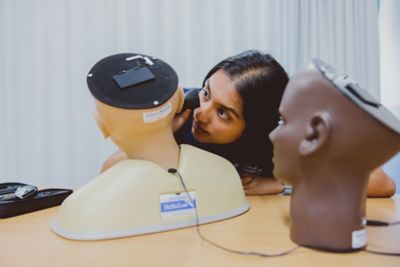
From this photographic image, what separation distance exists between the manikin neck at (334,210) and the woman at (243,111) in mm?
464

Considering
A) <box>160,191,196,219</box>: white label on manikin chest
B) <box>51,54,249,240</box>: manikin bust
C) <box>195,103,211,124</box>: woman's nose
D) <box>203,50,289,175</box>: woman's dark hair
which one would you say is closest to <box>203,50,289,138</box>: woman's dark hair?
<box>203,50,289,175</box>: woman's dark hair

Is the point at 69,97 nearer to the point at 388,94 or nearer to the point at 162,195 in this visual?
the point at 162,195

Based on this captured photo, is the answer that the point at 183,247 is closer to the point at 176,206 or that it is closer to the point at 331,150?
the point at 176,206

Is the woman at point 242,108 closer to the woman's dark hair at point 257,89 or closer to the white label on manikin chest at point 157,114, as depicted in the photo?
the woman's dark hair at point 257,89

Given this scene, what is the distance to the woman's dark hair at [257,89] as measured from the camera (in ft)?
3.30

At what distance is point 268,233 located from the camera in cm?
67

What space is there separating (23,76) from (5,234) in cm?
130

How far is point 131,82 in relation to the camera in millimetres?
708

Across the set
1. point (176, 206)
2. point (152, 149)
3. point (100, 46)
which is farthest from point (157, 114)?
point (100, 46)

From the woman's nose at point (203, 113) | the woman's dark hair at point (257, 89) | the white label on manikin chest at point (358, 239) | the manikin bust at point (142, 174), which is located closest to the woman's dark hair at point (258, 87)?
the woman's dark hair at point (257, 89)

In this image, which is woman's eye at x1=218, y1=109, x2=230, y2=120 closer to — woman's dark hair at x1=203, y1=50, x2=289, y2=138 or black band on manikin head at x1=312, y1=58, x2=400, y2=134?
woman's dark hair at x1=203, y1=50, x2=289, y2=138

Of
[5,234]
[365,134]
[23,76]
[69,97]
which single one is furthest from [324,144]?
[23,76]

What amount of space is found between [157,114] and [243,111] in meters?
0.38

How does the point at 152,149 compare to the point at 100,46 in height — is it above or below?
below
